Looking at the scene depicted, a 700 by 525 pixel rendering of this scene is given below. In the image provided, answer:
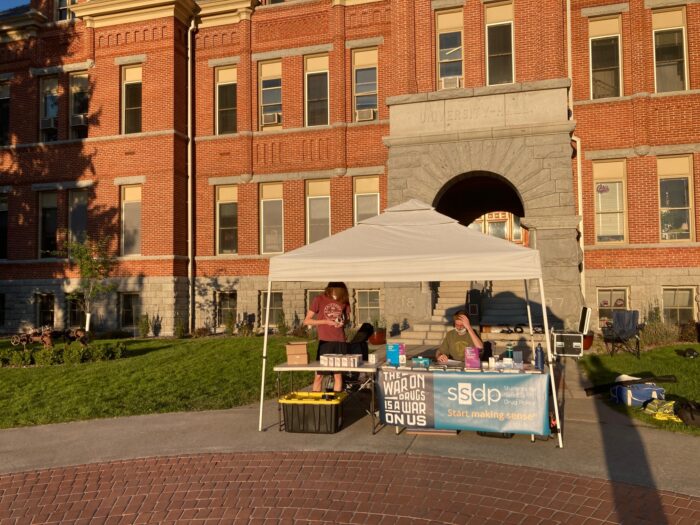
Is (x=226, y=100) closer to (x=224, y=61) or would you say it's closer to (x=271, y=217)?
(x=224, y=61)

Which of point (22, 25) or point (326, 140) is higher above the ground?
point (22, 25)

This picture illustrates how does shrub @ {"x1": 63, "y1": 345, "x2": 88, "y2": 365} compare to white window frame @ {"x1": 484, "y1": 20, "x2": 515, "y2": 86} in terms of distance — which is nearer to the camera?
shrub @ {"x1": 63, "y1": 345, "x2": 88, "y2": 365}

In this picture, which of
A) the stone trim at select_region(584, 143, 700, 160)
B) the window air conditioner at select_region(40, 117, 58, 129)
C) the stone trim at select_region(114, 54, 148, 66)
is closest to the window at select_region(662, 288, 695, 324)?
the stone trim at select_region(584, 143, 700, 160)

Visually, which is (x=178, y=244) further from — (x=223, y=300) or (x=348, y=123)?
(x=348, y=123)

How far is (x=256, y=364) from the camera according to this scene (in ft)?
43.3

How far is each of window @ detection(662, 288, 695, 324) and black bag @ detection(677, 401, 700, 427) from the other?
10.3m

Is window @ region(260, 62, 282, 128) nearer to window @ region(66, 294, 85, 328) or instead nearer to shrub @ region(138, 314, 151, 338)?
shrub @ region(138, 314, 151, 338)

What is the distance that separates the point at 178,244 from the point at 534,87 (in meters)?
12.7

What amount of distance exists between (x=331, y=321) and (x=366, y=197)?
11.7 m

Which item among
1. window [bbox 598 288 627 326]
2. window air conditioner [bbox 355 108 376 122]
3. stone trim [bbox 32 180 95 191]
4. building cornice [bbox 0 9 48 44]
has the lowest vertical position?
window [bbox 598 288 627 326]

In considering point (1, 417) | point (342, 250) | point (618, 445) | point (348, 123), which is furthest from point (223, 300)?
point (618, 445)

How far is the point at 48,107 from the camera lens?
2194 cm

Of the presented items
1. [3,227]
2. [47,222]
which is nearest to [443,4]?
[47,222]

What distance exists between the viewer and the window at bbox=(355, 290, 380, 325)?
63.7 ft
